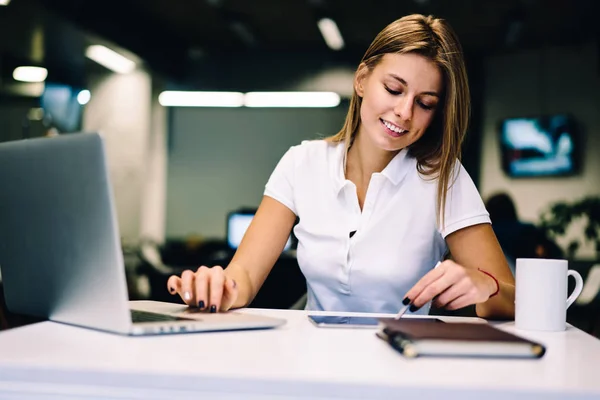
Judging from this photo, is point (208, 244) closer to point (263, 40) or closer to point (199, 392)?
point (263, 40)

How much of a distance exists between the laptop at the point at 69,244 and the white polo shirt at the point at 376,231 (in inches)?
20.4

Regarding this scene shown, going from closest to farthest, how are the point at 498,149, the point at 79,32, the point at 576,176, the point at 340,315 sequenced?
the point at 340,315
the point at 79,32
the point at 576,176
the point at 498,149

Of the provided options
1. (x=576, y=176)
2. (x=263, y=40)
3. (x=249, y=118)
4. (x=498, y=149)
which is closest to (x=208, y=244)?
(x=249, y=118)

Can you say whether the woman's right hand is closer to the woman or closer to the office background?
the woman

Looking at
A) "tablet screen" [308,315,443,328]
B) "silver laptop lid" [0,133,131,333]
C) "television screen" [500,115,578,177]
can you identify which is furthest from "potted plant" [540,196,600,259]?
"silver laptop lid" [0,133,131,333]

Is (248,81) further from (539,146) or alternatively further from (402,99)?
(402,99)

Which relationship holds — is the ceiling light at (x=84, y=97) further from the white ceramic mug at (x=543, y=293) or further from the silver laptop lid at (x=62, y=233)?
the white ceramic mug at (x=543, y=293)

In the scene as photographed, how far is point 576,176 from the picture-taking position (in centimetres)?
593

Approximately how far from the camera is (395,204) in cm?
158

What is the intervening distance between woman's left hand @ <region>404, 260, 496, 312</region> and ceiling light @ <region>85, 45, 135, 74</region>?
5281 millimetres

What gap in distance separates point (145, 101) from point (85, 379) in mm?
6207

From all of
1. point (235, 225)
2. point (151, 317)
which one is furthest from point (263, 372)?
point (235, 225)

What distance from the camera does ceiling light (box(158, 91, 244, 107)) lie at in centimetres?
675

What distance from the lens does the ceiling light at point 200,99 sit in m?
6.75
